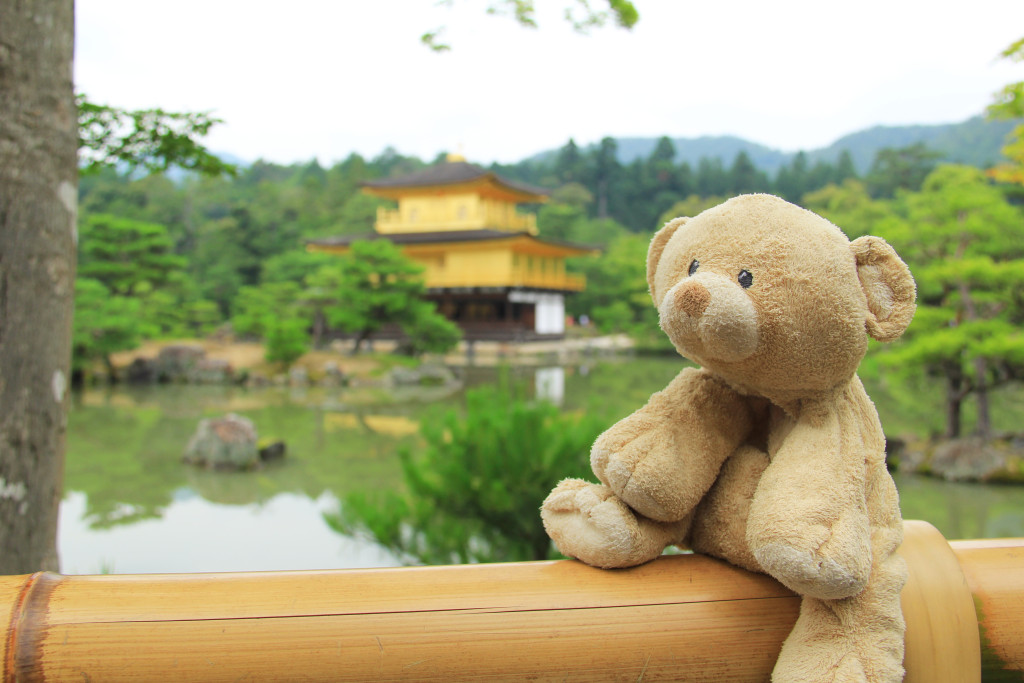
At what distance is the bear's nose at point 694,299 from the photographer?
0.55m

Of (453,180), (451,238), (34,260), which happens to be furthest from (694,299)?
(453,180)

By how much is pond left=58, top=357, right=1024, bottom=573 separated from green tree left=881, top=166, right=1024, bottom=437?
66 centimetres

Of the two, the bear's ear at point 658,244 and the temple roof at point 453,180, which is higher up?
the temple roof at point 453,180

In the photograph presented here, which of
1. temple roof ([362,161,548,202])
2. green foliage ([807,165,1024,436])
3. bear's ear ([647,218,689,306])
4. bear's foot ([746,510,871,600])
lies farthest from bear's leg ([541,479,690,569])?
temple roof ([362,161,548,202])

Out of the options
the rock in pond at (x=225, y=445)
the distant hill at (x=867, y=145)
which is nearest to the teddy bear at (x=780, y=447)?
the rock in pond at (x=225, y=445)

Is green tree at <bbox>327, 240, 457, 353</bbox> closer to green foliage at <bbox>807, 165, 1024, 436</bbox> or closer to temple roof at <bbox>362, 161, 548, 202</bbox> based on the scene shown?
temple roof at <bbox>362, 161, 548, 202</bbox>

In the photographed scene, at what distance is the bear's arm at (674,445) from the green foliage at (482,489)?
150cm

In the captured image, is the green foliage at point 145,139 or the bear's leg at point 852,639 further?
the green foliage at point 145,139

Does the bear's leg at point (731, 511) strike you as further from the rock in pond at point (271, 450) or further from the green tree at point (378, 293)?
the green tree at point (378, 293)

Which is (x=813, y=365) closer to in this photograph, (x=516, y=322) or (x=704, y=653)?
(x=704, y=653)

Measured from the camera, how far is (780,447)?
64cm

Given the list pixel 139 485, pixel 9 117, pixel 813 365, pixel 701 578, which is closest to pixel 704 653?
pixel 701 578

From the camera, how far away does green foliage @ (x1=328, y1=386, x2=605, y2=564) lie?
226cm

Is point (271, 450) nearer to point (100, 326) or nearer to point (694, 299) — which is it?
point (100, 326)
